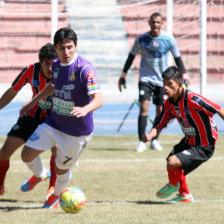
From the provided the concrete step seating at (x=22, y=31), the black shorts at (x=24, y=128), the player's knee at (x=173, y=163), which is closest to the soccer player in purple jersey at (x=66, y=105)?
the black shorts at (x=24, y=128)

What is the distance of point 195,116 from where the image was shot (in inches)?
224

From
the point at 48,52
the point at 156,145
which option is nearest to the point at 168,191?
the point at 48,52

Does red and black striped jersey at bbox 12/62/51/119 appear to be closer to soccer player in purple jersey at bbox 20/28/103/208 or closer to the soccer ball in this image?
soccer player in purple jersey at bbox 20/28/103/208

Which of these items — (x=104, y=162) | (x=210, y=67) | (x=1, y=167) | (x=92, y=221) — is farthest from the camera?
(x=210, y=67)

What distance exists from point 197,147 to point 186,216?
975 mm

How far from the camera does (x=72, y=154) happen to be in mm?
5410

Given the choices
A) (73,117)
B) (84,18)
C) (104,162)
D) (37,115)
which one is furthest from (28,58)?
(73,117)

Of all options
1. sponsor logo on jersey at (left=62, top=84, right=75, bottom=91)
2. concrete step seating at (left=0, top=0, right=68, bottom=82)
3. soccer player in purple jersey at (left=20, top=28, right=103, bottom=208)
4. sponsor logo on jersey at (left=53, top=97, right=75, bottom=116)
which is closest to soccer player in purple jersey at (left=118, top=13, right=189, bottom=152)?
soccer player in purple jersey at (left=20, top=28, right=103, bottom=208)

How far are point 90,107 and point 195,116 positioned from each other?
4.17ft

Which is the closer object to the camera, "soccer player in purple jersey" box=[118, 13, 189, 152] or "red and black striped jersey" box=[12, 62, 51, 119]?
"red and black striped jersey" box=[12, 62, 51, 119]

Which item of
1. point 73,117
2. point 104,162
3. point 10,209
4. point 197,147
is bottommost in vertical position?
point 104,162

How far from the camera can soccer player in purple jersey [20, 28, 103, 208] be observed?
17.0ft

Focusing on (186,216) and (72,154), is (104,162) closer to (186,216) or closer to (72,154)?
(72,154)

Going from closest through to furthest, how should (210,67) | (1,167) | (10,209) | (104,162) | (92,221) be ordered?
(92,221) < (10,209) < (1,167) < (104,162) < (210,67)
